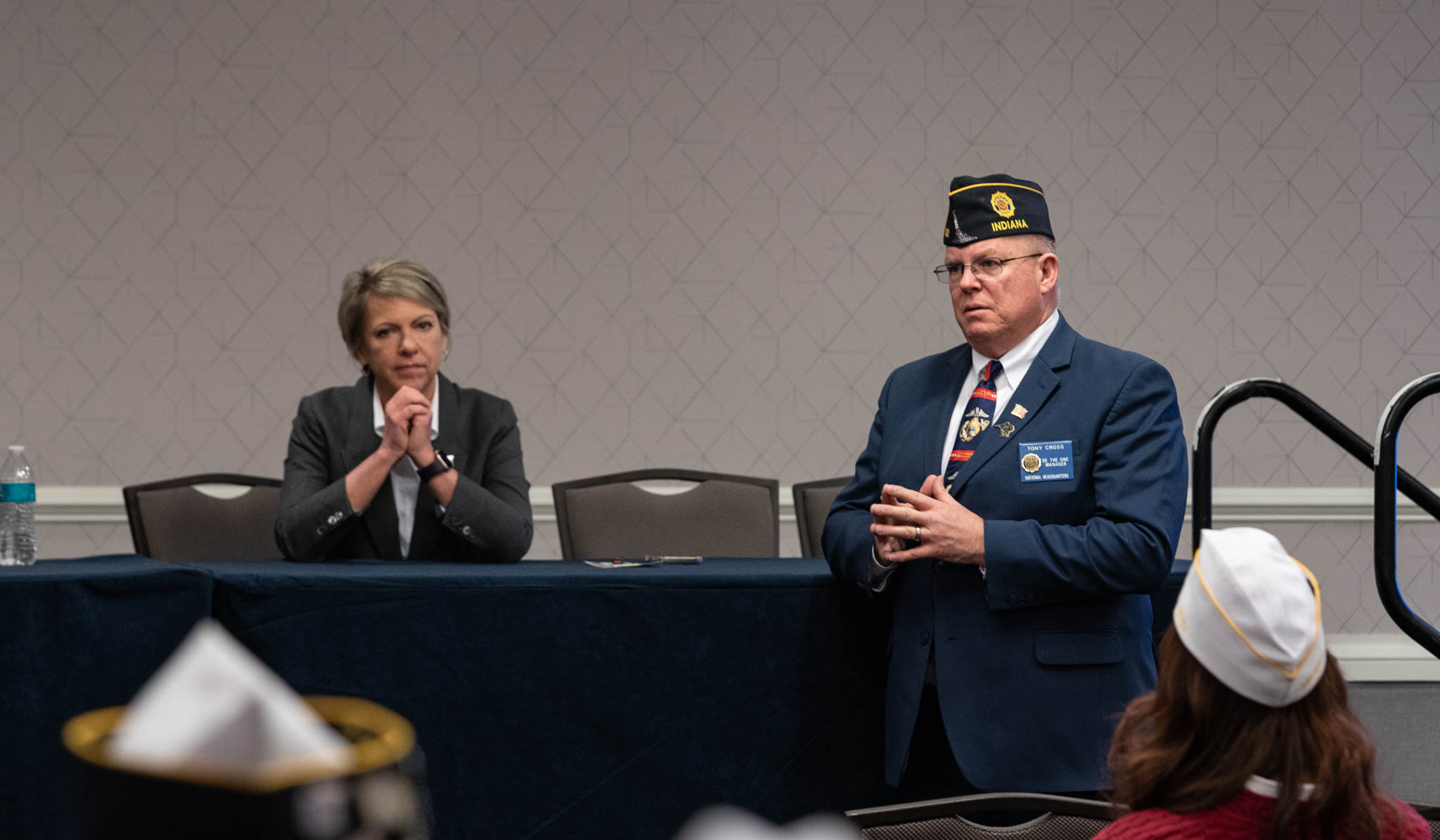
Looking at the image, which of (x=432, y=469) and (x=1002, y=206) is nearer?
(x=1002, y=206)

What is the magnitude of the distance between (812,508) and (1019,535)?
4.57 ft

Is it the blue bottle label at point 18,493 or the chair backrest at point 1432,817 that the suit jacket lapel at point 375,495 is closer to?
the blue bottle label at point 18,493

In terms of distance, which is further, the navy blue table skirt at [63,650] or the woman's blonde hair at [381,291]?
the woman's blonde hair at [381,291]

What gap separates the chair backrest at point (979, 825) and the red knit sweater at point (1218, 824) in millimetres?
168

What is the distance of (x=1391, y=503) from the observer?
112 inches

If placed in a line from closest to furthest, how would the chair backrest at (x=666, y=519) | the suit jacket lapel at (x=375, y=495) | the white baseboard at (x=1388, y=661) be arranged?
the suit jacket lapel at (x=375, y=495), the chair backrest at (x=666, y=519), the white baseboard at (x=1388, y=661)

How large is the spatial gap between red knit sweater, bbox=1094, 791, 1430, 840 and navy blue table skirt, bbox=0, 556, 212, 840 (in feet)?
5.22

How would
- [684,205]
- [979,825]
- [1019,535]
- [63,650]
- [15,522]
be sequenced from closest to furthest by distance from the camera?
[979,825] → [1019,535] → [63,650] → [15,522] → [684,205]

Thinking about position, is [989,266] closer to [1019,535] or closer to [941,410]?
[941,410]

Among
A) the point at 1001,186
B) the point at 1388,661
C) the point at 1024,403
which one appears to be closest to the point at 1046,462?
the point at 1024,403

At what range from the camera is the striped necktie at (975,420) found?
2.08 m

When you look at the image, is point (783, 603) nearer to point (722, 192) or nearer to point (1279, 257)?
point (722, 192)

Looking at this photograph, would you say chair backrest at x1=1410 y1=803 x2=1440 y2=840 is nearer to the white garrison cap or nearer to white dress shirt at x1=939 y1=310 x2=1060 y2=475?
the white garrison cap

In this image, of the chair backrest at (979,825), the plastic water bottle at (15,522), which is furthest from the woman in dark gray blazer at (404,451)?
the chair backrest at (979,825)
